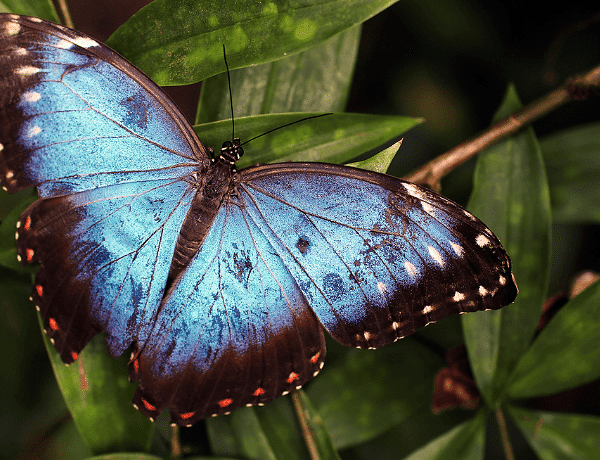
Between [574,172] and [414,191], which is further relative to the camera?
[574,172]

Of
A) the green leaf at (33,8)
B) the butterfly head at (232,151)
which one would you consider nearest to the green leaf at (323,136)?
the butterfly head at (232,151)

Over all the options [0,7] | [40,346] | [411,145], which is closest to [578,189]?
[411,145]

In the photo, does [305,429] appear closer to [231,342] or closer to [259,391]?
[259,391]

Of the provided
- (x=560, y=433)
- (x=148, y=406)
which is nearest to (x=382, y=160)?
(x=148, y=406)

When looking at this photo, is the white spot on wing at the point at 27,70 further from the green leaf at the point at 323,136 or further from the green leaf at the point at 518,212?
the green leaf at the point at 518,212

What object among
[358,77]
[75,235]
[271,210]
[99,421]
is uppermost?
[358,77]

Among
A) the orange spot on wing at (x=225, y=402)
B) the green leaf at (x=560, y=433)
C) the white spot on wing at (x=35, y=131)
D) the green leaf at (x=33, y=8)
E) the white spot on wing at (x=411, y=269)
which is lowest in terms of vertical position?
the green leaf at (x=560, y=433)

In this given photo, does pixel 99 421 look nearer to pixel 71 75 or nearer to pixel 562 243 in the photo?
pixel 71 75
